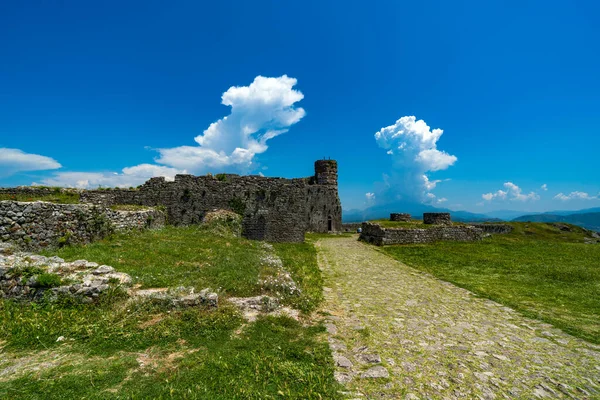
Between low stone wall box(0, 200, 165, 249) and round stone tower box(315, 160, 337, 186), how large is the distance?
43.6 m

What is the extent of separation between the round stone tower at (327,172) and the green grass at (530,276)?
31589 millimetres

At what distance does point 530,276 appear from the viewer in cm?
1470

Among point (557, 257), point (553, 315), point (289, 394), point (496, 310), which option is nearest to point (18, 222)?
point (289, 394)

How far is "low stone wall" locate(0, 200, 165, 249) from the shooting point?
11.7 m

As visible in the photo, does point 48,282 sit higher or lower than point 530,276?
higher

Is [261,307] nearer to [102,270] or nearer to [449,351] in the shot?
[449,351]

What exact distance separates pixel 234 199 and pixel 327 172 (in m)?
34.0

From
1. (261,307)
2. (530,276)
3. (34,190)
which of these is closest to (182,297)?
(261,307)

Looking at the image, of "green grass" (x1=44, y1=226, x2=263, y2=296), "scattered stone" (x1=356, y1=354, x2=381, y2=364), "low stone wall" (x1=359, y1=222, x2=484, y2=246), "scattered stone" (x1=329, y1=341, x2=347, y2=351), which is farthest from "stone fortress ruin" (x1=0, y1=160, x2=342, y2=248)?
"scattered stone" (x1=356, y1=354, x2=381, y2=364)

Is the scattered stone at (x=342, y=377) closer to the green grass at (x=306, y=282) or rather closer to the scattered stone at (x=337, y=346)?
the scattered stone at (x=337, y=346)

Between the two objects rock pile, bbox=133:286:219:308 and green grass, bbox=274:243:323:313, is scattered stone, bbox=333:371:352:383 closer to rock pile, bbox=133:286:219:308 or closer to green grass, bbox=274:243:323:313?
green grass, bbox=274:243:323:313

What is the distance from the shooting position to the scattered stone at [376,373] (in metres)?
5.61

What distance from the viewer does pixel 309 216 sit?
54031 mm

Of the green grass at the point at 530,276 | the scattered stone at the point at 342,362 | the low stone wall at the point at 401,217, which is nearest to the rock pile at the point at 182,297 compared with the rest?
the scattered stone at the point at 342,362
